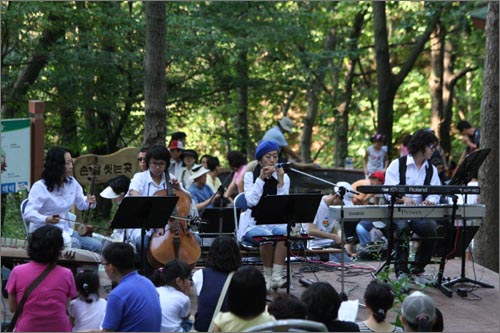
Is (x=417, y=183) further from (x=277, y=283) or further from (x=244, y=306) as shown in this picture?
(x=244, y=306)

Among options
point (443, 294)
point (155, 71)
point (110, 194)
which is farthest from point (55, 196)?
point (443, 294)

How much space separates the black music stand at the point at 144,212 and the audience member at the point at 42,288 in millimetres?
1713

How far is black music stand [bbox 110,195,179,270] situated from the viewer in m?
9.01

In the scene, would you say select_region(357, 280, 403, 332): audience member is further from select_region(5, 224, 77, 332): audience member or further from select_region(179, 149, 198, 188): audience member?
select_region(179, 149, 198, 188): audience member

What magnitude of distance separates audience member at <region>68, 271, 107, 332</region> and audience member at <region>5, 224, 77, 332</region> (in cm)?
67

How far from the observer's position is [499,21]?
513 inches

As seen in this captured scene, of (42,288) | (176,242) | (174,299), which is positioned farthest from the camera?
(176,242)

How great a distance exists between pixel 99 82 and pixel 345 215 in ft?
26.0

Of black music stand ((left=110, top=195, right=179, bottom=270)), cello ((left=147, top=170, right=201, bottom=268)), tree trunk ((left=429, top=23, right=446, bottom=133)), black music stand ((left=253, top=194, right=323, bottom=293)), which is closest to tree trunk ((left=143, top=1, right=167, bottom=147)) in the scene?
cello ((left=147, top=170, right=201, bottom=268))

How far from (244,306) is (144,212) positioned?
122 inches

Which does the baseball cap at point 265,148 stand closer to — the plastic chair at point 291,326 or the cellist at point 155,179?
the cellist at point 155,179

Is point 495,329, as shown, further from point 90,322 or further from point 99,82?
point 99,82

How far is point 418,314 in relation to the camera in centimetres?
627

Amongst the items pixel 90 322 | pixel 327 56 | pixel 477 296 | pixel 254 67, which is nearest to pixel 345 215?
pixel 477 296
